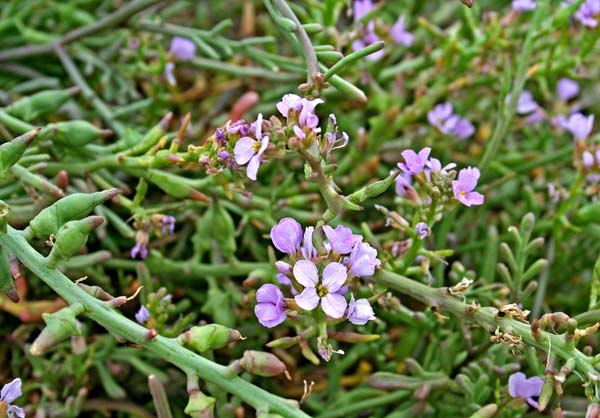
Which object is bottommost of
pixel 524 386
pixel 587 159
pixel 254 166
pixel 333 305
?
pixel 524 386

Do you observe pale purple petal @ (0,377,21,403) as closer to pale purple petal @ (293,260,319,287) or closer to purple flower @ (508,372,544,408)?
pale purple petal @ (293,260,319,287)

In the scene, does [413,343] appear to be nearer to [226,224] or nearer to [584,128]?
[226,224]

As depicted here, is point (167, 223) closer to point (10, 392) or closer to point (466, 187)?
point (10, 392)

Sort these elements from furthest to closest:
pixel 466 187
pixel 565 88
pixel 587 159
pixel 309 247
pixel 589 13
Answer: pixel 565 88 < pixel 589 13 < pixel 587 159 < pixel 466 187 < pixel 309 247

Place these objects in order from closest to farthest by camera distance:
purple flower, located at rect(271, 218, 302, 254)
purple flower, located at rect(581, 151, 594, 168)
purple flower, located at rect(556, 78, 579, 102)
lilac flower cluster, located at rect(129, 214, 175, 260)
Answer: purple flower, located at rect(271, 218, 302, 254) → lilac flower cluster, located at rect(129, 214, 175, 260) → purple flower, located at rect(581, 151, 594, 168) → purple flower, located at rect(556, 78, 579, 102)

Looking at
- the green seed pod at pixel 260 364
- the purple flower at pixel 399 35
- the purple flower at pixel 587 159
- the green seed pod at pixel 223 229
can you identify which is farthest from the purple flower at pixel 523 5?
the green seed pod at pixel 260 364

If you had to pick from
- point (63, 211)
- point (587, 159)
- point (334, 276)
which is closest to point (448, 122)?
point (587, 159)

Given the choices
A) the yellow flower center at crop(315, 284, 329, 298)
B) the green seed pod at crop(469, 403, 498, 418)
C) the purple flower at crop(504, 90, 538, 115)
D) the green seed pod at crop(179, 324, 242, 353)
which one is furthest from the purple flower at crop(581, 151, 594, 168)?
the green seed pod at crop(179, 324, 242, 353)

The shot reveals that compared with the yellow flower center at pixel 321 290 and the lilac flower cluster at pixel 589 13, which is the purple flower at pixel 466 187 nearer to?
the yellow flower center at pixel 321 290
